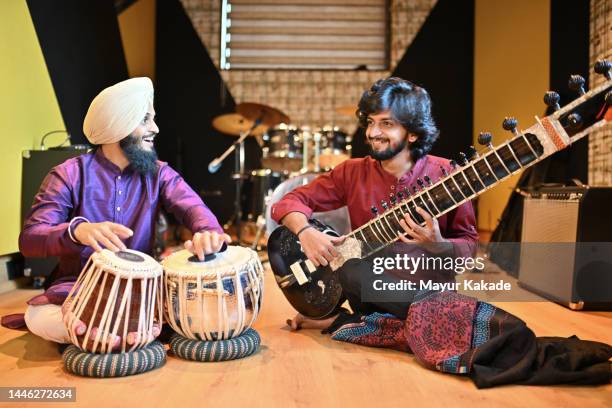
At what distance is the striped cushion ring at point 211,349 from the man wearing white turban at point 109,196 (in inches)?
12.8

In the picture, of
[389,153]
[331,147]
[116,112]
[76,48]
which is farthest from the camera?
[331,147]

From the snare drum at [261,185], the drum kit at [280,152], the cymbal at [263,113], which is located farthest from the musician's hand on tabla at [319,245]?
the cymbal at [263,113]

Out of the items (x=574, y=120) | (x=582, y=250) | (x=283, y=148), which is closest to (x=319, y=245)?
(x=574, y=120)

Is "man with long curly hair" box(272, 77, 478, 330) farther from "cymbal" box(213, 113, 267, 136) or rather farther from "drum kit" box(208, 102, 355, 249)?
"cymbal" box(213, 113, 267, 136)

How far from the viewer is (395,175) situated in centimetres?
251

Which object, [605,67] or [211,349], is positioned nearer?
[605,67]

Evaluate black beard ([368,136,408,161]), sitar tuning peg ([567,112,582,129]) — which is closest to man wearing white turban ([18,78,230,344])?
black beard ([368,136,408,161])

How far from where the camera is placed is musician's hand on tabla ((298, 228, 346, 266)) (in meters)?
2.35

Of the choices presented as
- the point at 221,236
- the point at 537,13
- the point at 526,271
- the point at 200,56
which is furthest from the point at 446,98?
the point at 221,236

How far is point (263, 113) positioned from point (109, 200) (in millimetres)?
3860

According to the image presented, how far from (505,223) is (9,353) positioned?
3.97m

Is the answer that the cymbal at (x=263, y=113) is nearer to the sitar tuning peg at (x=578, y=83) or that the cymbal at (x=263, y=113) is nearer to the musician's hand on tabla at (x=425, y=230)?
the musician's hand on tabla at (x=425, y=230)

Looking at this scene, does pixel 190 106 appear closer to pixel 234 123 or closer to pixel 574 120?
pixel 234 123

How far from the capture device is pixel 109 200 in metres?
2.36
